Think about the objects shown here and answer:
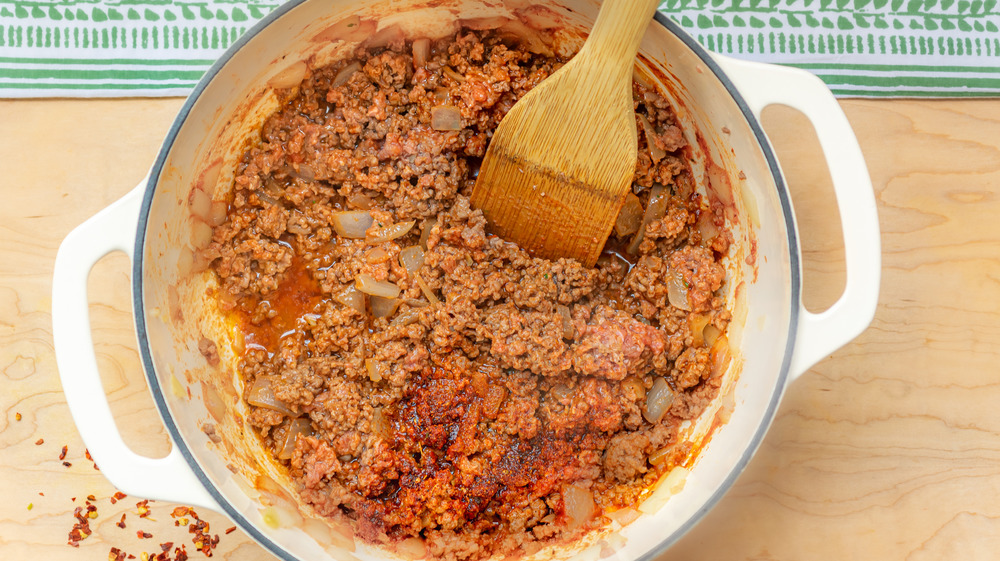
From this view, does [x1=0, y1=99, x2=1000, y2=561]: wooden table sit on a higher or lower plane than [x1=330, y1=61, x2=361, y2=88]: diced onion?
lower

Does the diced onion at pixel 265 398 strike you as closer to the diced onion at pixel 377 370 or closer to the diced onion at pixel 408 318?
the diced onion at pixel 377 370

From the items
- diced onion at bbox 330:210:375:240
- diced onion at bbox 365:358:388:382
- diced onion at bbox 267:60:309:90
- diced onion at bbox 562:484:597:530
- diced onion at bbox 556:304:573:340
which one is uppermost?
diced onion at bbox 267:60:309:90

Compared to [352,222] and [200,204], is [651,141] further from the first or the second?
[200,204]

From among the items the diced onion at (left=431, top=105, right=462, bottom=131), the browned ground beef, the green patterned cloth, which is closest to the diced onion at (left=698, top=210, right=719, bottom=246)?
the browned ground beef

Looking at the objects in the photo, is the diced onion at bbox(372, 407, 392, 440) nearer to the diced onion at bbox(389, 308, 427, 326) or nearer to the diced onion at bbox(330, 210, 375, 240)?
the diced onion at bbox(389, 308, 427, 326)

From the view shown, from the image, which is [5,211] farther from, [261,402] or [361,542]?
[361,542]

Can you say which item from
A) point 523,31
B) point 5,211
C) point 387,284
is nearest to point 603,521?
point 387,284
